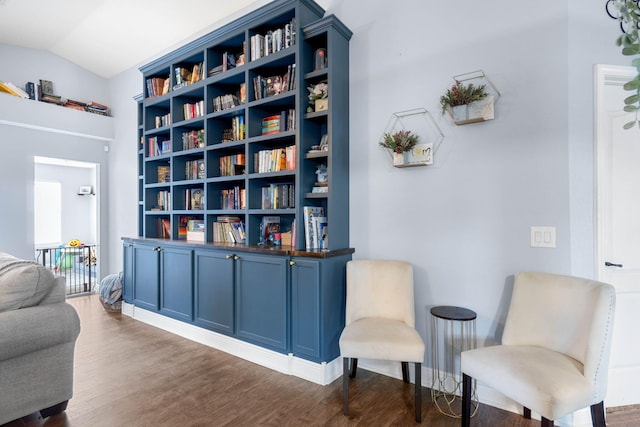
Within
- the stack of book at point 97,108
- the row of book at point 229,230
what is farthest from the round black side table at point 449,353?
the stack of book at point 97,108

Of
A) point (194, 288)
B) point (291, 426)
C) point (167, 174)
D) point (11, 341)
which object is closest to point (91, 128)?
point (167, 174)

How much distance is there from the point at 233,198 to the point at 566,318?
2732mm

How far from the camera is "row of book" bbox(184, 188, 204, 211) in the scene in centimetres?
353

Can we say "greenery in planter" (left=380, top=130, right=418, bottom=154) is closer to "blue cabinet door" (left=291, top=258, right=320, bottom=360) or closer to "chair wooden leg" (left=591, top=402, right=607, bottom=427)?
"blue cabinet door" (left=291, top=258, right=320, bottom=360)

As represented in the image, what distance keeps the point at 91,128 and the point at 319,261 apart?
4566 millimetres

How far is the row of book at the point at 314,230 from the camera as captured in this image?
2547 millimetres

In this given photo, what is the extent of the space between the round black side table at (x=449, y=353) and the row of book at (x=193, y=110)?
296 centimetres

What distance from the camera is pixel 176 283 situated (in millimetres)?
3311

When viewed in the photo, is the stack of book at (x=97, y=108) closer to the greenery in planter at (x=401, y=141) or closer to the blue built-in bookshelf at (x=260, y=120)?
the blue built-in bookshelf at (x=260, y=120)

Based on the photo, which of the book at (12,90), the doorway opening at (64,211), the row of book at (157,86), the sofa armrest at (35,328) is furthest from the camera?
the doorway opening at (64,211)

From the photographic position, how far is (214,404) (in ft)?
6.80

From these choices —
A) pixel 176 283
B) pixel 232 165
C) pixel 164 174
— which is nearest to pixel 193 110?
pixel 232 165

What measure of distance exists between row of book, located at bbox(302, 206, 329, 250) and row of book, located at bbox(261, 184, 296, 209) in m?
0.23

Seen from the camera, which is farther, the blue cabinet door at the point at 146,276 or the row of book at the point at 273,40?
the blue cabinet door at the point at 146,276
